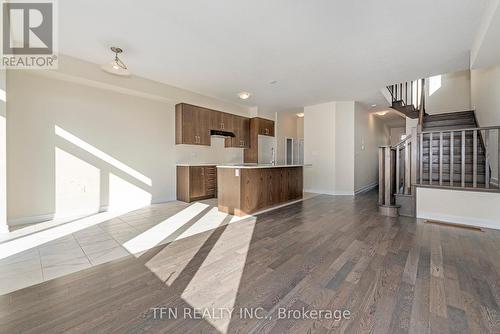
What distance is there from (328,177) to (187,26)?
5381 mm

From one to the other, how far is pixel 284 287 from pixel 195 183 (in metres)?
4.02

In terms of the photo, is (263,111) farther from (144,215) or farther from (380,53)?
(144,215)

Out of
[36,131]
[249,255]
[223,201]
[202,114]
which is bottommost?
[249,255]

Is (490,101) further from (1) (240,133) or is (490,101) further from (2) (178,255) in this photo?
(2) (178,255)

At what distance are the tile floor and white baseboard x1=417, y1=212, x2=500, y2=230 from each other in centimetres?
333

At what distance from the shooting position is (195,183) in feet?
17.6

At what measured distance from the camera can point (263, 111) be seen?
7285 mm

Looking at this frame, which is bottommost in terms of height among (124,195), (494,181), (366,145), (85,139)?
(124,195)

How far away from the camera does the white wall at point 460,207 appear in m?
3.23

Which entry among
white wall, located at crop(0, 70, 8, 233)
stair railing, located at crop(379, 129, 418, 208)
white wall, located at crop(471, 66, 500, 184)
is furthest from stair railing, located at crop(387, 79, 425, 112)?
white wall, located at crop(0, 70, 8, 233)

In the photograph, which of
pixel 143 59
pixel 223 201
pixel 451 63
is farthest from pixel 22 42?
pixel 451 63

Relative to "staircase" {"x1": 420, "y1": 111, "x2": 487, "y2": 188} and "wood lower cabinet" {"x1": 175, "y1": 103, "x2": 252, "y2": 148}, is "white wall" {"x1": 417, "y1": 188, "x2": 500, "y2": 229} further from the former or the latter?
"wood lower cabinet" {"x1": 175, "y1": 103, "x2": 252, "y2": 148}

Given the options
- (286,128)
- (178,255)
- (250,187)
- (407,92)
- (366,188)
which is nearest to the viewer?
(178,255)

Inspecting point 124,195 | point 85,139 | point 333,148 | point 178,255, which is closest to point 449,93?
point 333,148
